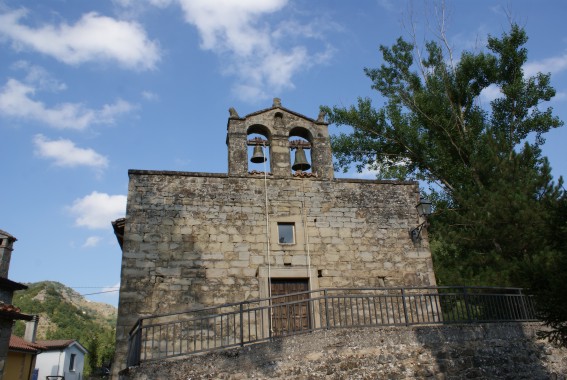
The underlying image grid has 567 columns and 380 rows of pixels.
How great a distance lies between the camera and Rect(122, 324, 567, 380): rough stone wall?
7.65 metres

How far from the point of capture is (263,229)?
→ 11242 mm

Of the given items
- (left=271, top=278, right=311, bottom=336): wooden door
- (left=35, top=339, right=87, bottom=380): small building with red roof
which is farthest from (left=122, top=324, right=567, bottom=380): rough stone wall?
(left=35, top=339, right=87, bottom=380): small building with red roof

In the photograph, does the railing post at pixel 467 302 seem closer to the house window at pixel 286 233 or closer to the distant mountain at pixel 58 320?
the house window at pixel 286 233

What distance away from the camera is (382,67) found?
22.5 m

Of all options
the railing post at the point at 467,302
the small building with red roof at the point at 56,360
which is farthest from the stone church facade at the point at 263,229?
the small building with red roof at the point at 56,360

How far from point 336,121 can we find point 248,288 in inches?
521

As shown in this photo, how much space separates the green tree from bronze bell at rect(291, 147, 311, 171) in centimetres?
431

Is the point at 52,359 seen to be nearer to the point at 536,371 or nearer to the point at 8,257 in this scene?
the point at 8,257

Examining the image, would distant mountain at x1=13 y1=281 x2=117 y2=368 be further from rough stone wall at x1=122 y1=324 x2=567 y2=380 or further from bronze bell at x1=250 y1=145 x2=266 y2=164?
rough stone wall at x1=122 y1=324 x2=567 y2=380

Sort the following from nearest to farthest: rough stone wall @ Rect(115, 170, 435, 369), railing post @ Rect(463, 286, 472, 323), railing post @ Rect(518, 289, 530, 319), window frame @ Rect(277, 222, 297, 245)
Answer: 1. railing post @ Rect(463, 286, 472, 323)
2. railing post @ Rect(518, 289, 530, 319)
3. rough stone wall @ Rect(115, 170, 435, 369)
4. window frame @ Rect(277, 222, 297, 245)

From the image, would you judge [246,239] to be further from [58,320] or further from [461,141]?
[58,320]

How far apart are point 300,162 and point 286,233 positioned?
200 cm

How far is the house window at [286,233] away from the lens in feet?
37.1

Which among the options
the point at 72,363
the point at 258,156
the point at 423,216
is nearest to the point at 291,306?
the point at 258,156
